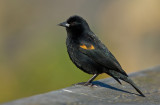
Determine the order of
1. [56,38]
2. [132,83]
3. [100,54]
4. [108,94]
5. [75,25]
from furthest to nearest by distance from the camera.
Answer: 1. [56,38]
2. [75,25]
3. [100,54]
4. [132,83]
5. [108,94]

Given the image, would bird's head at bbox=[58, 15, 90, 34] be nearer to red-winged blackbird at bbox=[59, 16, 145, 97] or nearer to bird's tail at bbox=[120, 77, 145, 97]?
red-winged blackbird at bbox=[59, 16, 145, 97]

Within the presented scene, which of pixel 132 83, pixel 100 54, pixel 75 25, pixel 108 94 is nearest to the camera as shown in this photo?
pixel 108 94

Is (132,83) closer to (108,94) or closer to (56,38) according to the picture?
(108,94)

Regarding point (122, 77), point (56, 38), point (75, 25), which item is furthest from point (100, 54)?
point (56, 38)

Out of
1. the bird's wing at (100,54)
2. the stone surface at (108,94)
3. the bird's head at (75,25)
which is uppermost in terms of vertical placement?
the bird's head at (75,25)

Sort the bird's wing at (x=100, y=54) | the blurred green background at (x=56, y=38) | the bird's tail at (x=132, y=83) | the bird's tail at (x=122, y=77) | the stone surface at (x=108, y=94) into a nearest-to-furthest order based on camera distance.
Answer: the stone surface at (x=108, y=94)
the bird's tail at (x=132, y=83)
the bird's tail at (x=122, y=77)
the bird's wing at (x=100, y=54)
the blurred green background at (x=56, y=38)

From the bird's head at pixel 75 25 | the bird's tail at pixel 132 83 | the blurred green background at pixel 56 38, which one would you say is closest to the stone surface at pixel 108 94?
the bird's tail at pixel 132 83

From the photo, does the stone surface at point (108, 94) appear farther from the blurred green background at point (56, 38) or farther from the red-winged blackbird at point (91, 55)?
the blurred green background at point (56, 38)
